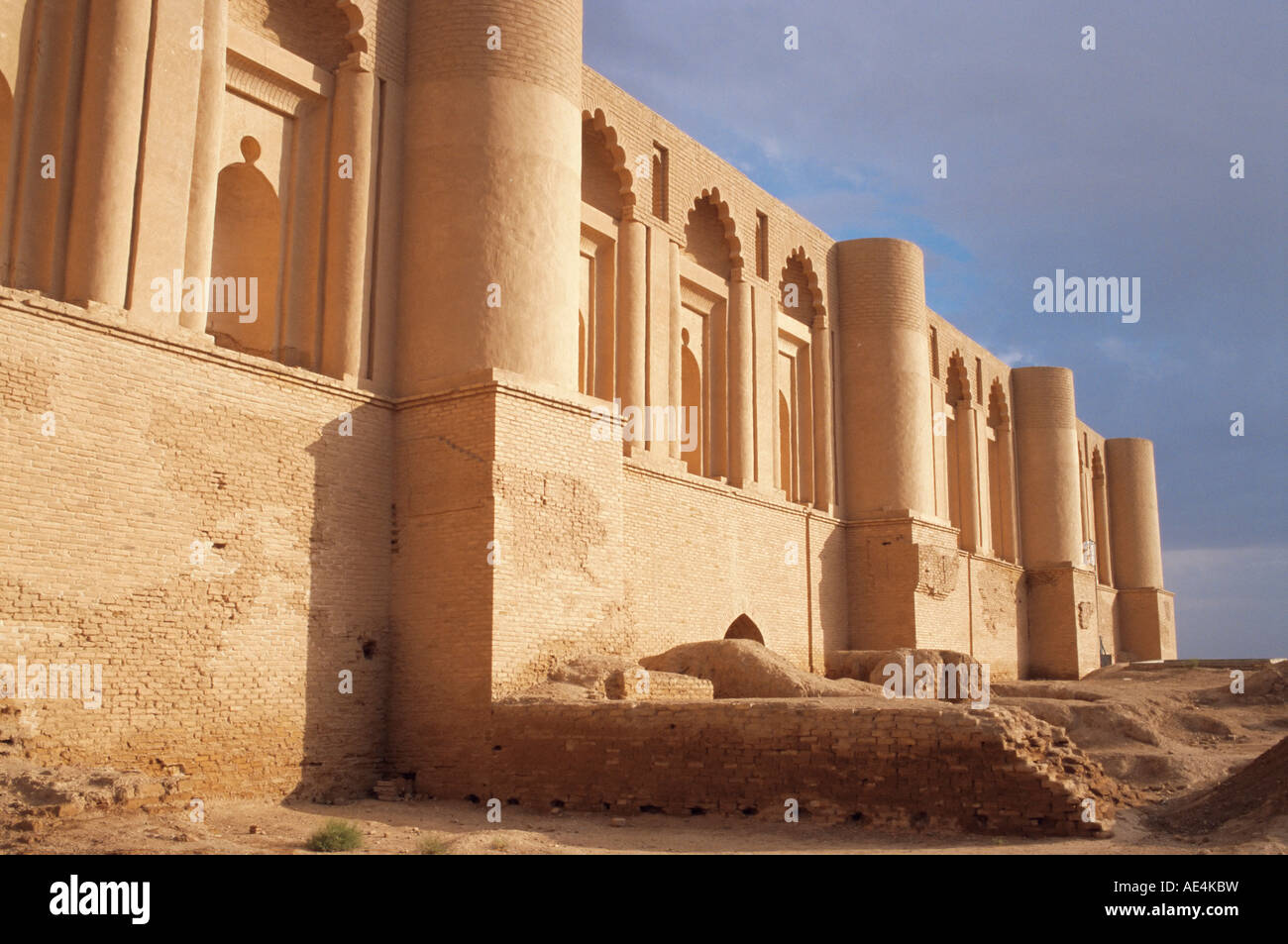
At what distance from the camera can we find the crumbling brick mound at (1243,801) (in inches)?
349

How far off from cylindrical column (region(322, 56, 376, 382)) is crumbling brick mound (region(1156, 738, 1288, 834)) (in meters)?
8.52

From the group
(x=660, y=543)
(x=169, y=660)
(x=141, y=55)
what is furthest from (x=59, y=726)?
(x=660, y=543)

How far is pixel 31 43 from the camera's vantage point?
33.7 feet

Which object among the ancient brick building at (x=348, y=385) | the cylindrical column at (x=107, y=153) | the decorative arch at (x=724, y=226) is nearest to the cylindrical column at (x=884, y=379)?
the ancient brick building at (x=348, y=385)

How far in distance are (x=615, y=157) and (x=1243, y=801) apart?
36.9 feet

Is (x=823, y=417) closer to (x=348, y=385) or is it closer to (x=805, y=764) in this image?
(x=348, y=385)

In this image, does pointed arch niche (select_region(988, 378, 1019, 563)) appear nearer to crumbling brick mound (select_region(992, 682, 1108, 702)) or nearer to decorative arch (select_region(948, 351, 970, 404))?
decorative arch (select_region(948, 351, 970, 404))

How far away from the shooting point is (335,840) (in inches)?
318

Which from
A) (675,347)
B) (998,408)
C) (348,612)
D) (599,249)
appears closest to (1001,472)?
(998,408)

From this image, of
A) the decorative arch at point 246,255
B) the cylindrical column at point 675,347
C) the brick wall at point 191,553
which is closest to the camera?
the brick wall at point 191,553

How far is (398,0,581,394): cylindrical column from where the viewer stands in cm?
1255

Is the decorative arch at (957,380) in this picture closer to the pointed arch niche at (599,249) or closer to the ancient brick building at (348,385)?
the ancient brick building at (348,385)

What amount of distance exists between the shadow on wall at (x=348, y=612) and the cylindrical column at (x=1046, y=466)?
72.8 feet

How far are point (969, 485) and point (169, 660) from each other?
21230 mm
